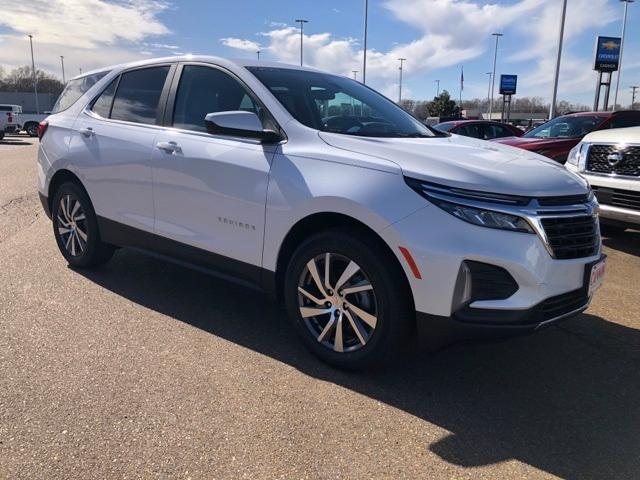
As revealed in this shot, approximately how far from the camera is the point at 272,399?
2.99 m

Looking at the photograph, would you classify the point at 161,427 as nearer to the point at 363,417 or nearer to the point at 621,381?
the point at 363,417

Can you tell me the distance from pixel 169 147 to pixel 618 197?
454 cm

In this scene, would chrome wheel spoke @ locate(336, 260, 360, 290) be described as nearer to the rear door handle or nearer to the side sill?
the side sill

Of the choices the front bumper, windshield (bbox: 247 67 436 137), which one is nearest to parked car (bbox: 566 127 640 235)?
windshield (bbox: 247 67 436 137)

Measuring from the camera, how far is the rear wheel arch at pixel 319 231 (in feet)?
9.75

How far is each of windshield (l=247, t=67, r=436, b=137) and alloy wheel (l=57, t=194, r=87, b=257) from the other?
7.25ft

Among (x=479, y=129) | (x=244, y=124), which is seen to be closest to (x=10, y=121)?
(x=479, y=129)

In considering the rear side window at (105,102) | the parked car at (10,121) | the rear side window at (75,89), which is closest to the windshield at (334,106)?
the rear side window at (105,102)

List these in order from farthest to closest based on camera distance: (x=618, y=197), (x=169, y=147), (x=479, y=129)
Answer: (x=479, y=129)
(x=618, y=197)
(x=169, y=147)

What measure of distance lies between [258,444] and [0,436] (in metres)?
1.22

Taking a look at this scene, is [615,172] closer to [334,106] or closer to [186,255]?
Answer: [334,106]

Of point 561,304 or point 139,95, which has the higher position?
point 139,95

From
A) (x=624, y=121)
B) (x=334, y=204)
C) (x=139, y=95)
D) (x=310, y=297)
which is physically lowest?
(x=310, y=297)

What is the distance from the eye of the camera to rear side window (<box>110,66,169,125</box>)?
4.35 m
